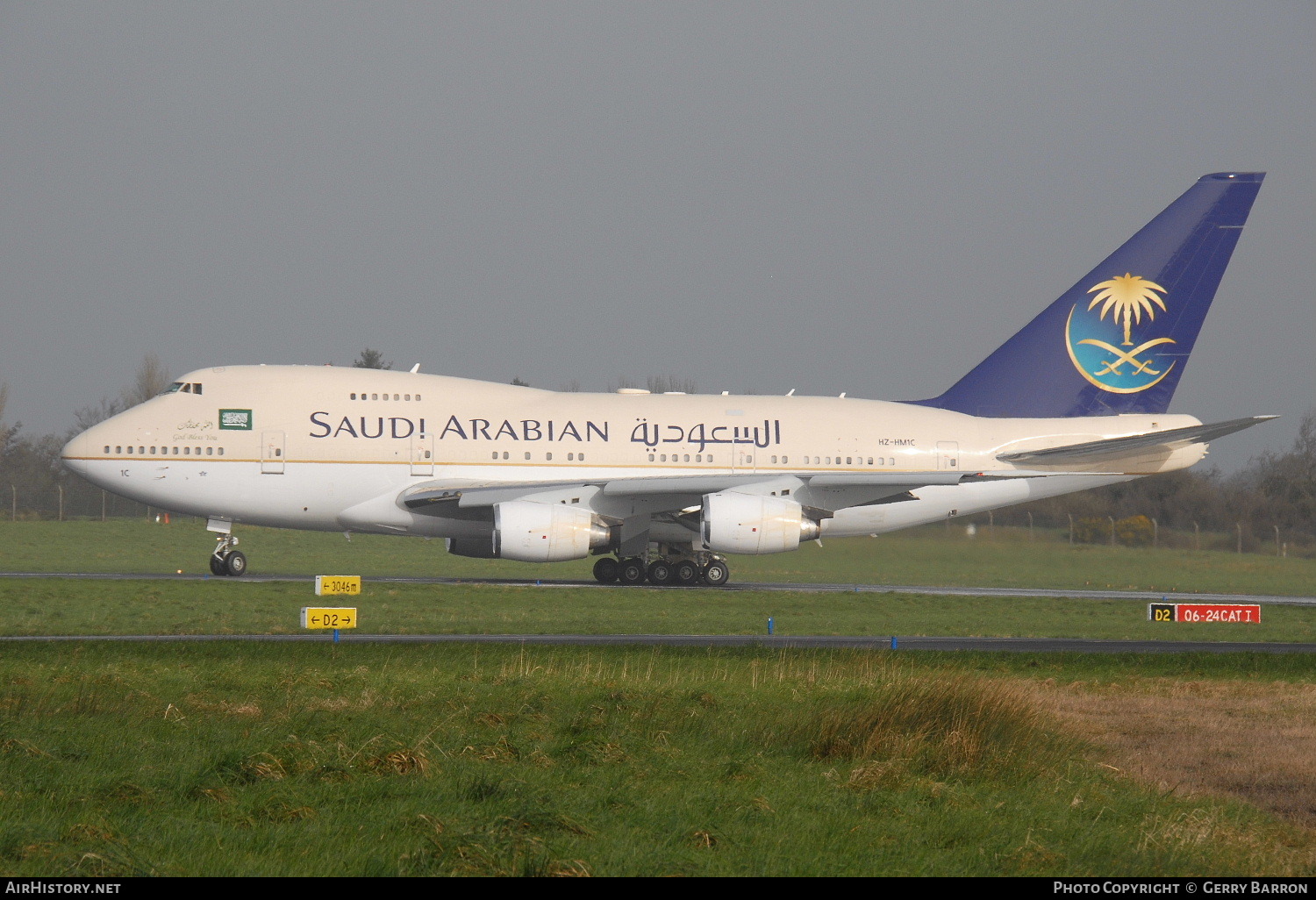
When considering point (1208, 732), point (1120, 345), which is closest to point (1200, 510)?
point (1120, 345)

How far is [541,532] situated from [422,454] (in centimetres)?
395

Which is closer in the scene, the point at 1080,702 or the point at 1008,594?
the point at 1080,702

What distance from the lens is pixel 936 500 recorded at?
36312 millimetres

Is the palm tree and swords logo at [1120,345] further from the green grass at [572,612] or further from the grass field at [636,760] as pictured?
the grass field at [636,760]

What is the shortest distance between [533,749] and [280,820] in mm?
2926

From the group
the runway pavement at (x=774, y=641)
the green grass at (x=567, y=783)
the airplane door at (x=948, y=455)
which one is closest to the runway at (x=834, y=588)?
the airplane door at (x=948, y=455)

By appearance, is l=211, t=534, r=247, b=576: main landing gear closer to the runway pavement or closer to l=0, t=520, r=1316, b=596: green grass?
l=0, t=520, r=1316, b=596: green grass

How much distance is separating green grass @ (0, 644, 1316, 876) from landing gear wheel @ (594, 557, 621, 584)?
59.6ft

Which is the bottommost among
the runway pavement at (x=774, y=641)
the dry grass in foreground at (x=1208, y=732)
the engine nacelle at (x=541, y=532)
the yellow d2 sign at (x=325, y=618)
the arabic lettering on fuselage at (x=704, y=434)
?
the dry grass in foreground at (x=1208, y=732)

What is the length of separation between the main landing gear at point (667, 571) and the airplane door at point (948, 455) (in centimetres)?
665

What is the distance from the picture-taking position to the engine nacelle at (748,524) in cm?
3178

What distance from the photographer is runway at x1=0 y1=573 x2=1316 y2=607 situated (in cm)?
3206

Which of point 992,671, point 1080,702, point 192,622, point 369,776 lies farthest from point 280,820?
point 192,622
